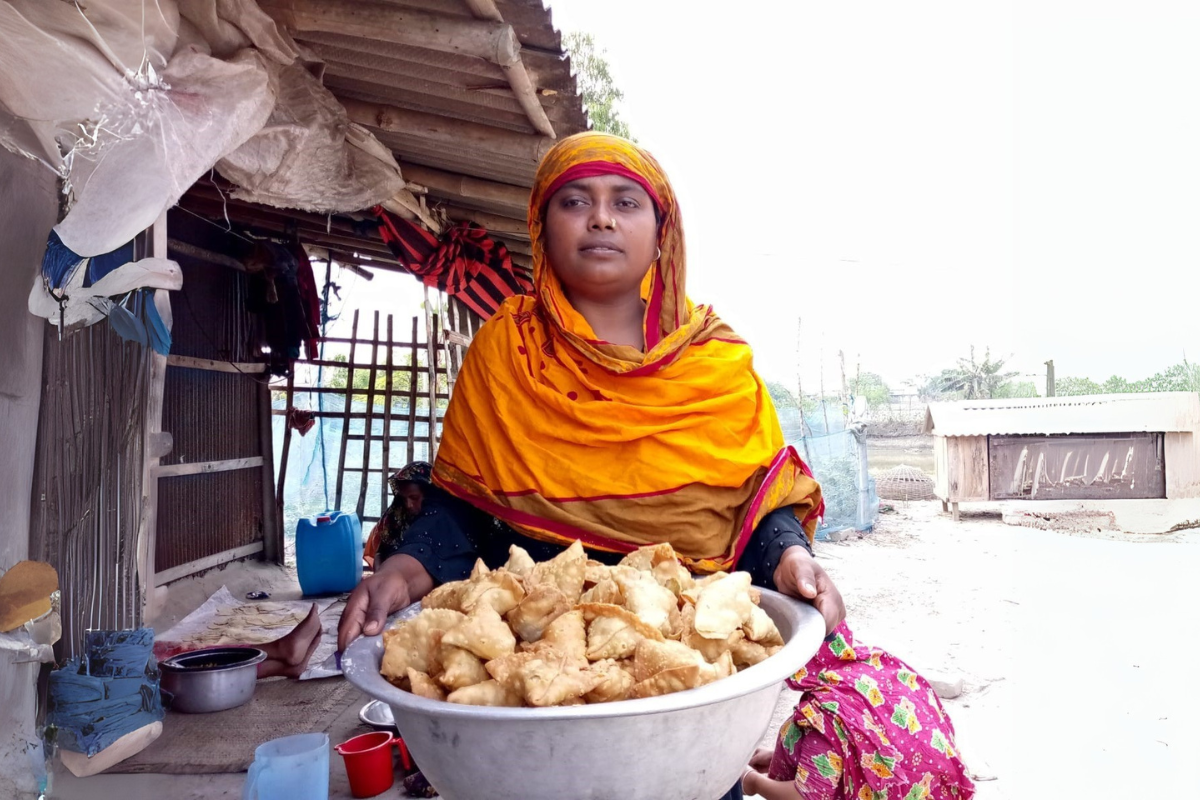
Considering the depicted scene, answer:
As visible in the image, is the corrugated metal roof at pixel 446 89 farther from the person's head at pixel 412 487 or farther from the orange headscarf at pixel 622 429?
the person's head at pixel 412 487

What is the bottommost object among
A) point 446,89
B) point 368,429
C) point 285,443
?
point 285,443

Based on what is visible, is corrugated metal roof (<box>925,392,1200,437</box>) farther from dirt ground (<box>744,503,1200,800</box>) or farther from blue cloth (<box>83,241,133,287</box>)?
blue cloth (<box>83,241,133,287</box>)

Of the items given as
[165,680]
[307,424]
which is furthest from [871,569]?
[165,680]

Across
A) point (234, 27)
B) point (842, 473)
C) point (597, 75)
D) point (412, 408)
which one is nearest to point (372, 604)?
point (234, 27)

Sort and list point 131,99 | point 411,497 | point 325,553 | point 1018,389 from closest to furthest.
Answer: point 131,99 → point 411,497 → point 325,553 → point 1018,389

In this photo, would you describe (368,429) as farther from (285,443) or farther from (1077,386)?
(1077,386)

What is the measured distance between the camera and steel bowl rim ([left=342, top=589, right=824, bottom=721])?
3.06 ft

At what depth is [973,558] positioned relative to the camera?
8.73 m

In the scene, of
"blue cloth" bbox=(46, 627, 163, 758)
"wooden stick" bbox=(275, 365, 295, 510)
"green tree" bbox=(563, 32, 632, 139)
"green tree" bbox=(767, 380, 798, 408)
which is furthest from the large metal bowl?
"green tree" bbox=(563, 32, 632, 139)

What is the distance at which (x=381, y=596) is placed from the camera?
1477mm

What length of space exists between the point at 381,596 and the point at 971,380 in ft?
91.1

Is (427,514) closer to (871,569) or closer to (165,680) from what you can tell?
(165,680)

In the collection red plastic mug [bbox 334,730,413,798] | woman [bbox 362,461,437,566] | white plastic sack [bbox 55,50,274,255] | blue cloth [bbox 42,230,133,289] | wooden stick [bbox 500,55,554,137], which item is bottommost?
red plastic mug [bbox 334,730,413,798]

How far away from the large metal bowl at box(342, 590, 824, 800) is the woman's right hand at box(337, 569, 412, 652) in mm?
Answer: 255
